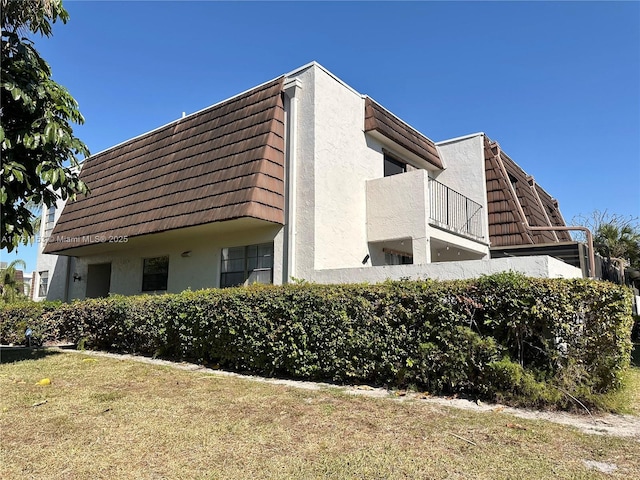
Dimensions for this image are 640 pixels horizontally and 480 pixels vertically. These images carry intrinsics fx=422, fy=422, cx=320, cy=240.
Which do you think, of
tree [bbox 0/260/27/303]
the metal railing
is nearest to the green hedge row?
the metal railing

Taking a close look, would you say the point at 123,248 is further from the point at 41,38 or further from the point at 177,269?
the point at 41,38

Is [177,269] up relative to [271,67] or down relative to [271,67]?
down

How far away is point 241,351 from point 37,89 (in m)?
5.53

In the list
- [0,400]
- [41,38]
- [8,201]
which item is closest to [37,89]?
[41,38]

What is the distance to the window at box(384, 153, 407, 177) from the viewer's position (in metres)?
13.6

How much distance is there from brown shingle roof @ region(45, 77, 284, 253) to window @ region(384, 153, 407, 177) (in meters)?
3.99

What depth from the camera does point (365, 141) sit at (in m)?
12.5

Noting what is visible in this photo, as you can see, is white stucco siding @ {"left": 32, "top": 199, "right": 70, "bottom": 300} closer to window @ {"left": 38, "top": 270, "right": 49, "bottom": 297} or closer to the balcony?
window @ {"left": 38, "top": 270, "right": 49, "bottom": 297}

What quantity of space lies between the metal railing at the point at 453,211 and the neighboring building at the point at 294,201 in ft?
0.20

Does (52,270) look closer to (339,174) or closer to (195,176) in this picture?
(195,176)

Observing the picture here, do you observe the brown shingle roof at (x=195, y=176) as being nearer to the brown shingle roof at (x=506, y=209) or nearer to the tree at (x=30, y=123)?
the tree at (x=30, y=123)

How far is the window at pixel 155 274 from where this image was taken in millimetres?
13898

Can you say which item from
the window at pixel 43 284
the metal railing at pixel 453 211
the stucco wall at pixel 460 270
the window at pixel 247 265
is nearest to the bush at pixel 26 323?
the window at pixel 247 265

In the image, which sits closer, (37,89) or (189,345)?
(37,89)
